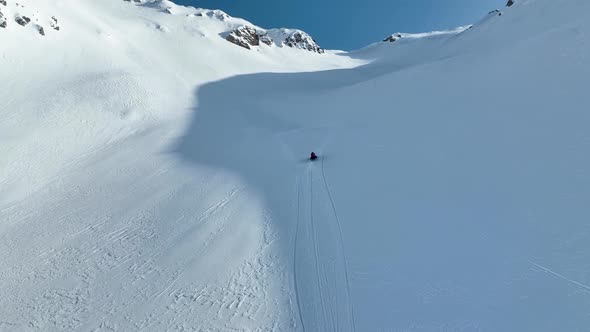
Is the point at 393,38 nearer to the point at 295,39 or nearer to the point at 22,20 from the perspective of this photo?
the point at 295,39

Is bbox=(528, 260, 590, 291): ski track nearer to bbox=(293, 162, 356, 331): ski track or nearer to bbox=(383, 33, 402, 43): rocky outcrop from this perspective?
bbox=(293, 162, 356, 331): ski track

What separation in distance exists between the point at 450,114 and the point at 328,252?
1017 cm

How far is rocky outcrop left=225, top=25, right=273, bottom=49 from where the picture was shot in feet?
171

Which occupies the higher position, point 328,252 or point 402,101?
point 402,101

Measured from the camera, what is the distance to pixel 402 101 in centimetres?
1906

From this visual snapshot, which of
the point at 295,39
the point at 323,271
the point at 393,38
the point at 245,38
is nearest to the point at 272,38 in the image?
the point at 295,39

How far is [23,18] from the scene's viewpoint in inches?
1266

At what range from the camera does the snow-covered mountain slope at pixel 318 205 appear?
252 inches

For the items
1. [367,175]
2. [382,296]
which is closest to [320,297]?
[382,296]

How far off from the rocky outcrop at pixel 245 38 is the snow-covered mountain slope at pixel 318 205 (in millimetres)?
31795

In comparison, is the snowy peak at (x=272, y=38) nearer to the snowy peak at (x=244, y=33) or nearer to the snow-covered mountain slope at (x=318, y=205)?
the snowy peak at (x=244, y=33)

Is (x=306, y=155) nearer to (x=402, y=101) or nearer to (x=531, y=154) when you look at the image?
(x=402, y=101)

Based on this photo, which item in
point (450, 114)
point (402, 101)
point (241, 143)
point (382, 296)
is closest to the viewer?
point (382, 296)

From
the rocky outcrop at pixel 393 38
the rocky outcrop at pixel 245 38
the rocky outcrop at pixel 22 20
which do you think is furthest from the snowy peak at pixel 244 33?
the rocky outcrop at pixel 22 20
